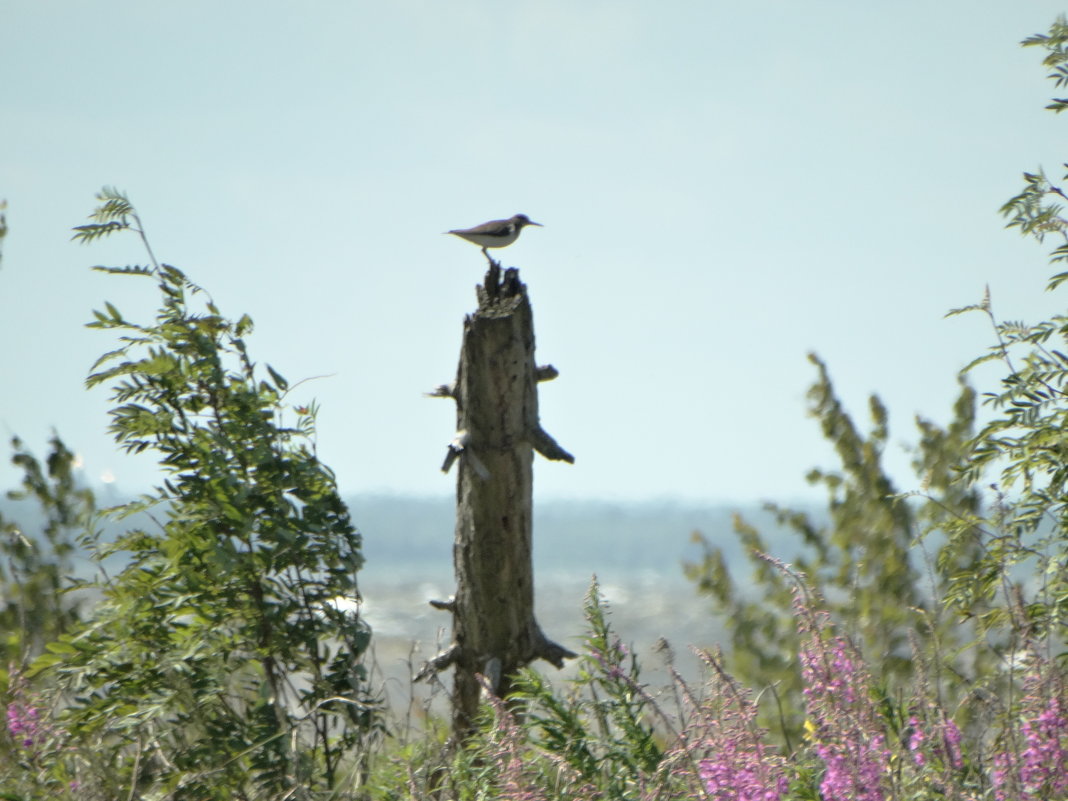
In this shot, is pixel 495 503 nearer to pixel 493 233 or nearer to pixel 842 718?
pixel 493 233

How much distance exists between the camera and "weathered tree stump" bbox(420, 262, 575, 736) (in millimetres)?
5566

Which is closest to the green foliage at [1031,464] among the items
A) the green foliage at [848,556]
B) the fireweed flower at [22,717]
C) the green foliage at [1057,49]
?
the green foliage at [1057,49]

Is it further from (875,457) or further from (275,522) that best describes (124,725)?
(875,457)

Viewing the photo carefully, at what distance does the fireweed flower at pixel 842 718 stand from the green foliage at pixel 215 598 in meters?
1.65

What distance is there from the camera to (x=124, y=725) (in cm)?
397

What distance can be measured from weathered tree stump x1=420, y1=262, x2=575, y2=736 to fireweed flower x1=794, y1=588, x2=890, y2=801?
9.10 ft

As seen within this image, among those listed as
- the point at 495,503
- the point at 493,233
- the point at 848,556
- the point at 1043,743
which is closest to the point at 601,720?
the point at 1043,743

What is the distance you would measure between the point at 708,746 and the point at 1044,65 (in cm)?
258

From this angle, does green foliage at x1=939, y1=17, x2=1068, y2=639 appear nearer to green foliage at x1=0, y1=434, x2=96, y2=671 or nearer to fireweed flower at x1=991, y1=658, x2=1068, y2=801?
fireweed flower at x1=991, y1=658, x2=1068, y2=801

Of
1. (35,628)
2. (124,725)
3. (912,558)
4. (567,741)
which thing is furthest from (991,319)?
(912,558)

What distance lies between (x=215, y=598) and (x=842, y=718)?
2367mm

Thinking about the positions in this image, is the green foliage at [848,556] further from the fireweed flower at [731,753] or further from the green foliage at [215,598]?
the fireweed flower at [731,753]

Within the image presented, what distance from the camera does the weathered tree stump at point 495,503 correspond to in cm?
557

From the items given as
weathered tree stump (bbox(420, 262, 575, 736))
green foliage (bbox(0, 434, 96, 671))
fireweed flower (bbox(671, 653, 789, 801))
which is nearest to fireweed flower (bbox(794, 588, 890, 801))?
fireweed flower (bbox(671, 653, 789, 801))
